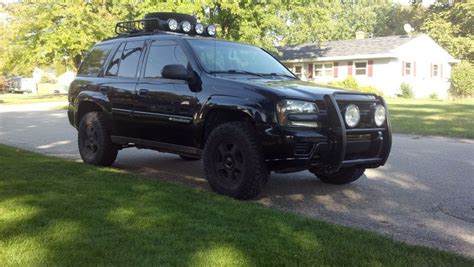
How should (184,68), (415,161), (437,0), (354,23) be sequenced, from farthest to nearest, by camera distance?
(354,23), (437,0), (415,161), (184,68)

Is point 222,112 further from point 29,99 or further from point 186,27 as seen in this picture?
point 29,99

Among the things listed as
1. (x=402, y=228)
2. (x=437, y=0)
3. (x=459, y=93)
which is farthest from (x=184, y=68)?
(x=437, y=0)

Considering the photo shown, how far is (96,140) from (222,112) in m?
2.57

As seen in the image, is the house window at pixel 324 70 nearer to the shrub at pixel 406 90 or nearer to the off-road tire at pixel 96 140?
the shrub at pixel 406 90

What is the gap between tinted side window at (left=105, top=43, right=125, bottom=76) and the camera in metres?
7.61

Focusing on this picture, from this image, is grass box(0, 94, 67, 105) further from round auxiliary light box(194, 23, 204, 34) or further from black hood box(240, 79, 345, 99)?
black hood box(240, 79, 345, 99)

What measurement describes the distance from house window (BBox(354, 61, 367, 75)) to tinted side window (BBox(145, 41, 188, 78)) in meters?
30.8

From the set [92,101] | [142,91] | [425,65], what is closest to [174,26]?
[142,91]

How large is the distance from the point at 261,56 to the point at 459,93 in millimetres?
35027

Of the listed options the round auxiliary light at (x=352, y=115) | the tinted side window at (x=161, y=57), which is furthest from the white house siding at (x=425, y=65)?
the round auxiliary light at (x=352, y=115)

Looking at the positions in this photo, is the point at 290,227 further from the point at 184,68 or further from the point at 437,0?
the point at 437,0

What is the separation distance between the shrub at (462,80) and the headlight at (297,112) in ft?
116

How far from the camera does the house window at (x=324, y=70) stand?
37.8 meters

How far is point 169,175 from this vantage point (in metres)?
7.54
